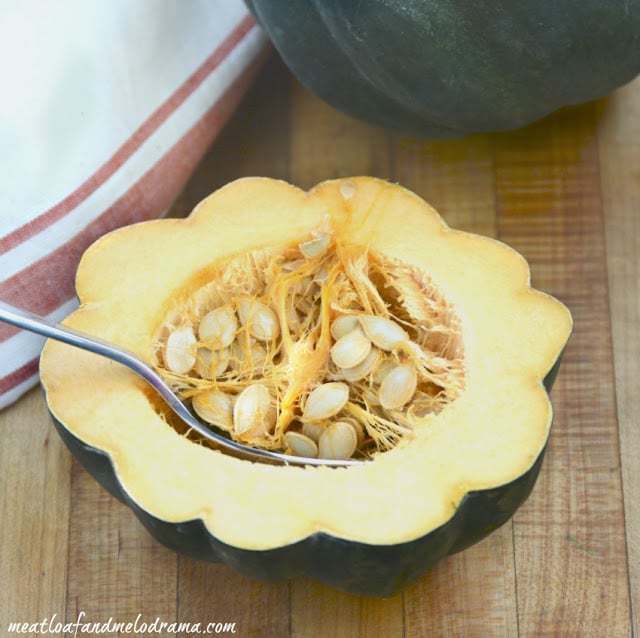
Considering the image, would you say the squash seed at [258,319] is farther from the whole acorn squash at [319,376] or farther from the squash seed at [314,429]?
the squash seed at [314,429]

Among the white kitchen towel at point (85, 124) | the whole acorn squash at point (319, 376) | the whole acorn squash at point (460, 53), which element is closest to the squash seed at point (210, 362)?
the whole acorn squash at point (319, 376)

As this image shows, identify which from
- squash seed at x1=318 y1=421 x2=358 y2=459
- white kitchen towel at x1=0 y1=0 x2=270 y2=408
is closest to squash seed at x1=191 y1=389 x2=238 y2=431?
squash seed at x1=318 y1=421 x2=358 y2=459

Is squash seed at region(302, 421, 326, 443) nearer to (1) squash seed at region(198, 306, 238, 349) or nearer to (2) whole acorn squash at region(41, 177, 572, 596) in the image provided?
(2) whole acorn squash at region(41, 177, 572, 596)

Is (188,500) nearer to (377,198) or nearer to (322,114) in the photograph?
(377,198)

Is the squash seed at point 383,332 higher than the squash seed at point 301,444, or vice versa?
the squash seed at point 383,332

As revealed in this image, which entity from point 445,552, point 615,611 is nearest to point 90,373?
point 445,552

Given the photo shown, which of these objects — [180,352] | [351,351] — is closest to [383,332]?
[351,351]
